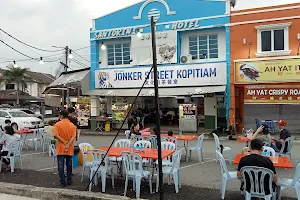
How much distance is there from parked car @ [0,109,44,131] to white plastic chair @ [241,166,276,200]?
18.7 metres

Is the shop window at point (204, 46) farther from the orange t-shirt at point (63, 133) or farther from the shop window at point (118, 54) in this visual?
the orange t-shirt at point (63, 133)

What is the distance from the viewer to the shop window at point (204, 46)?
736 inches

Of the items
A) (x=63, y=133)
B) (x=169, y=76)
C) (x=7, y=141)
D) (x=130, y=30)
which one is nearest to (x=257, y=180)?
(x=63, y=133)

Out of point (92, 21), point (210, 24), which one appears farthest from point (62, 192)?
point (92, 21)

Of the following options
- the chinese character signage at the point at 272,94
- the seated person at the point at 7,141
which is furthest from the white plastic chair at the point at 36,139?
the chinese character signage at the point at 272,94

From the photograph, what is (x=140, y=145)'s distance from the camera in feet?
28.3

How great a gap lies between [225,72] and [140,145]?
1048 cm

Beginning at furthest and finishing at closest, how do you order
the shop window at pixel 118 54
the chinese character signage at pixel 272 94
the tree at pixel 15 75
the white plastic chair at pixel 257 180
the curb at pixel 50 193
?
the tree at pixel 15 75 < the shop window at pixel 118 54 < the chinese character signage at pixel 272 94 < the curb at pixel 50 193 < the white plastic chair at pixel 257 180

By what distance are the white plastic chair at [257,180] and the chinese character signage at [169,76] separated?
1294cm

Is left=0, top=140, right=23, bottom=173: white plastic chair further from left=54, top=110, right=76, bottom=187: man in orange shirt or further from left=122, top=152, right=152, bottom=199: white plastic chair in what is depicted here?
left=122, top=152, right=152, bottom=199: white plastic chair

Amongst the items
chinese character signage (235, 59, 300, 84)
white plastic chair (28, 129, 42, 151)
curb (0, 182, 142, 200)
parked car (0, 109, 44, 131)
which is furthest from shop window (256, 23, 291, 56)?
parked car (0, 109, 44, 131)

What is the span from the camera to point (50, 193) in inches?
263

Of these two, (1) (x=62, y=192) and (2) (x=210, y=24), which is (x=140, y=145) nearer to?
(1) (x=62, y=192)

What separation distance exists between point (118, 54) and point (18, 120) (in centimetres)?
798
